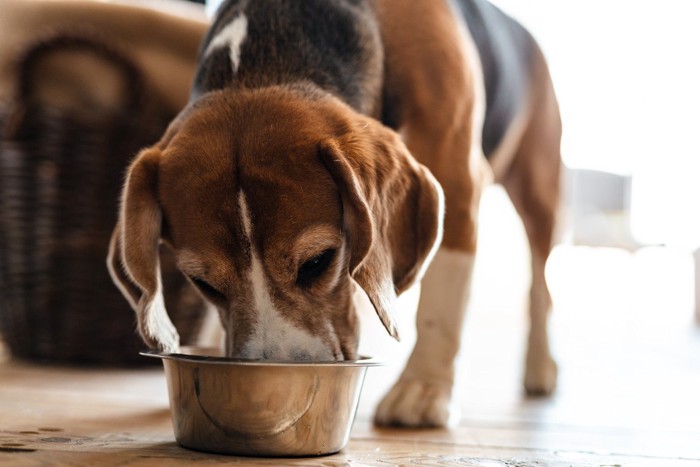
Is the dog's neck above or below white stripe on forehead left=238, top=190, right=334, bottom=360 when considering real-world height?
above

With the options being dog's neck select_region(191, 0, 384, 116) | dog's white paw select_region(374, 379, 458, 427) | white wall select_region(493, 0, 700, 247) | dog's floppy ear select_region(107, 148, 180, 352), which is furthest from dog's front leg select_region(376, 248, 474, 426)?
white wall select_region(493, 0, 700, 247)

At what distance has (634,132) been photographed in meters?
7.88

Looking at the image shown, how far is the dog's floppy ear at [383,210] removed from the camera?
5.38 feet

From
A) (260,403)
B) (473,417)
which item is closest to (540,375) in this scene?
(473,417)

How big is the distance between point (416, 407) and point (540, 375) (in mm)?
1030

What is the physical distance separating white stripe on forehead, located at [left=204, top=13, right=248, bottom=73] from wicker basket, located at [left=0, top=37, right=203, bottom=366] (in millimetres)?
805

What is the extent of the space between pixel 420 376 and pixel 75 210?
55.4 inches

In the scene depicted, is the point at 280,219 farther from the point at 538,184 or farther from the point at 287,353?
the point at 538,184

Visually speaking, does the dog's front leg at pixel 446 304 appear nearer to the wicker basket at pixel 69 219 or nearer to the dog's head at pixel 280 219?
the dog's head at pixel 280 219

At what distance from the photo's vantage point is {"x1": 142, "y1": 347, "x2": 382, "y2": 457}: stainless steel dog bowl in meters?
1.50

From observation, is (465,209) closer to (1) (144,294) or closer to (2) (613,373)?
(1) (144,294)

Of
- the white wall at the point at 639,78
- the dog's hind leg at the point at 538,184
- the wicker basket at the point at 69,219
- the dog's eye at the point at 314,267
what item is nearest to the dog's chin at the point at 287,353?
the dog's eye at the point at 314,267

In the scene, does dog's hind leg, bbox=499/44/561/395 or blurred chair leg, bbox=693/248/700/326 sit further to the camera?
blurred chair leg, bbox=693/248/700/326

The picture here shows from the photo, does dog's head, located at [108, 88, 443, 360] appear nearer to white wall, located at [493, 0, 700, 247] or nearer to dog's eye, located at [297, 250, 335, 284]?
dog's eye, located at [297, 250, 335, 284]
